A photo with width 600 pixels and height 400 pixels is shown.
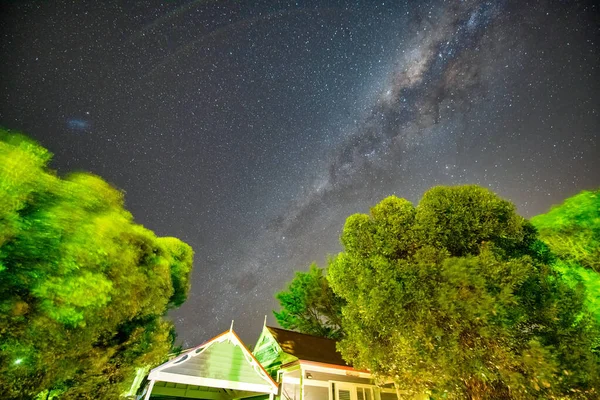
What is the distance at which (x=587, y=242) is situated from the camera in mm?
12828

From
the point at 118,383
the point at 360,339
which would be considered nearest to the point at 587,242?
the point at 360,339

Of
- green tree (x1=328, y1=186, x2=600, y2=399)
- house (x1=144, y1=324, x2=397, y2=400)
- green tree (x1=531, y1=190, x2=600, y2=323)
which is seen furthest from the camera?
green tree (x1=531, y1=190, x2=600, y2=323)

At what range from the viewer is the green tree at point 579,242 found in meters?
12.8

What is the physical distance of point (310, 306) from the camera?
3075 cm

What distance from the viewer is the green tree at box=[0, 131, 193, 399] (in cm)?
748

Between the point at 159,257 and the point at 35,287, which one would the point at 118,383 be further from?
the point at 35,287

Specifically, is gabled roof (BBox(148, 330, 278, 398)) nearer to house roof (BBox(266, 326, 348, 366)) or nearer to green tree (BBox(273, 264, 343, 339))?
house roof (BBox(266, 326, 348, 366))

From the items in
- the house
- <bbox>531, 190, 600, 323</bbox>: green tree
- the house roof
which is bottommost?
the house

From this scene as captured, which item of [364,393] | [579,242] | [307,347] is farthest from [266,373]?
[579,242]

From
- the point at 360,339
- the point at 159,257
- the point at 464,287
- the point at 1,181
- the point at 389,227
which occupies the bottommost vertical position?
the point at 360,339

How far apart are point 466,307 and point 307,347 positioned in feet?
38.6

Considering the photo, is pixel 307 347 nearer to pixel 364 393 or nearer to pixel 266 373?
pixel 364 393

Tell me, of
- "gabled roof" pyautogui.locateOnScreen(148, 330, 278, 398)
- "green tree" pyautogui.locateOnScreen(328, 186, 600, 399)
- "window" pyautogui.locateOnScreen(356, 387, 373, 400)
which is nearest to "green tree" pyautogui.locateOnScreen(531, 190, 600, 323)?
"green tree" pyautogui.locateOnScreen(328, 186, 600, 399)

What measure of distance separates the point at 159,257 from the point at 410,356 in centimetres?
1203
